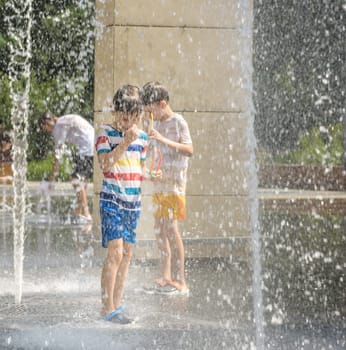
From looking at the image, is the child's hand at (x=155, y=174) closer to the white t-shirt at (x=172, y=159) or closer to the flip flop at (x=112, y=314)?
the white t-shirt at (x=172, y=159)

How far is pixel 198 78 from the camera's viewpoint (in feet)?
30.7

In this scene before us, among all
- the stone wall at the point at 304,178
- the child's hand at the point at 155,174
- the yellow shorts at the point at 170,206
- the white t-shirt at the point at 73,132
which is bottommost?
the stone wall at the point at 304,178

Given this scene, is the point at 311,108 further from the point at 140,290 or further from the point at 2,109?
the point at 140,290

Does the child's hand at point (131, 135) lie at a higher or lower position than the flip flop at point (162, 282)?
higher

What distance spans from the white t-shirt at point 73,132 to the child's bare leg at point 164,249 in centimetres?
558

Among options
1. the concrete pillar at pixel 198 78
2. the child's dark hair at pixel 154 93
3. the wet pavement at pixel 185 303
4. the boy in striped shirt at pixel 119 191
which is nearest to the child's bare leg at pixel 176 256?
the wet pavement at pixel 185 303

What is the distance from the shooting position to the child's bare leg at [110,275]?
576cm

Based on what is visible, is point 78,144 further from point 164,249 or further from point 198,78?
point 164,249

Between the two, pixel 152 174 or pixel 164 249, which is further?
pixel 164 249

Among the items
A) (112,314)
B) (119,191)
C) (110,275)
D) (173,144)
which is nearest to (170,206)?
(173,144)

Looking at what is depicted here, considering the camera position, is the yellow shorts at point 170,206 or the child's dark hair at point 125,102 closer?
the child's dark hair at point 125,102

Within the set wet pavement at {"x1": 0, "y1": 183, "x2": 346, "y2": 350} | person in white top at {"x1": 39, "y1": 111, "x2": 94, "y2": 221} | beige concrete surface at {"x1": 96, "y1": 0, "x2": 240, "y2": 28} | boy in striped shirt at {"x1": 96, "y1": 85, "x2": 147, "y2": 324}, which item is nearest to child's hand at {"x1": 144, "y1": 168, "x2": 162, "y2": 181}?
boy in striped shirt at {"x1": 96, "y1": 85, "x2": 147, "y2": 324}

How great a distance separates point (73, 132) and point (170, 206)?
5.88 m

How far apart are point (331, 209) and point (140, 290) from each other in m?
8.68
